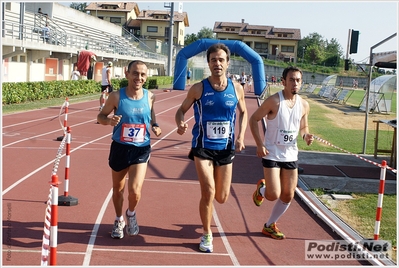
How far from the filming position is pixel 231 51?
105 feet

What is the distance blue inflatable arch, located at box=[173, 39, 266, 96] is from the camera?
30.6 meters

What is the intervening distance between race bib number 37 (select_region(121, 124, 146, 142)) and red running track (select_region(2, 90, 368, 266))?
45.2 inches

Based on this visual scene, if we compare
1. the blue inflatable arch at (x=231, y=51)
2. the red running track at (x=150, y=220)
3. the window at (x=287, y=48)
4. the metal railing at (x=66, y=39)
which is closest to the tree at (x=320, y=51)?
the window at (x=287, y=48)

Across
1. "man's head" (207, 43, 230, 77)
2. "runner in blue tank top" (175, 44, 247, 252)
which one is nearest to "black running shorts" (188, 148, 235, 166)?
"runner in blue tank top" (175, 44, 247, 252)

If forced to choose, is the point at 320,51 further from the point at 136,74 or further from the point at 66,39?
the point at 136,74

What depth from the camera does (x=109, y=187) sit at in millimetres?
8891

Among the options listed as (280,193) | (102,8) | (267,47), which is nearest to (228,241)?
(280,193)

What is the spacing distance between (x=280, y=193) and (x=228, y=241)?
0.84 m

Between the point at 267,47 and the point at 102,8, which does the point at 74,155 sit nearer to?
the point at 102,8

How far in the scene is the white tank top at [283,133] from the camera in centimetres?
627

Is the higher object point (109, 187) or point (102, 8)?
point (102, 8)

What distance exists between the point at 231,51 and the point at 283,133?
2612 centimetres

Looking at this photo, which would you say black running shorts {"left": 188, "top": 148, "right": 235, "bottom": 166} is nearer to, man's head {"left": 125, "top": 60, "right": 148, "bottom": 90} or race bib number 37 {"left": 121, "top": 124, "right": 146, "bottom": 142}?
race bib number 37 {"left": 121, "top": 124, "right": 146, "bottom": 142}

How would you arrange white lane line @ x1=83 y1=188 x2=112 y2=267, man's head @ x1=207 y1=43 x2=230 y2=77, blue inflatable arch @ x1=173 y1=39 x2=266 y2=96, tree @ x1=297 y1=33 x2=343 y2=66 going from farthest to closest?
tree @ x1=297 y1=33 x2=343 y2=66, blue inflatable arch @ x1=173 y1=39 x2=266 y2=96, man's head @ x1=207 y1=43 x2=230 y2=77, white lane line @ x1=83 y1=188 x2=112 y2=267
